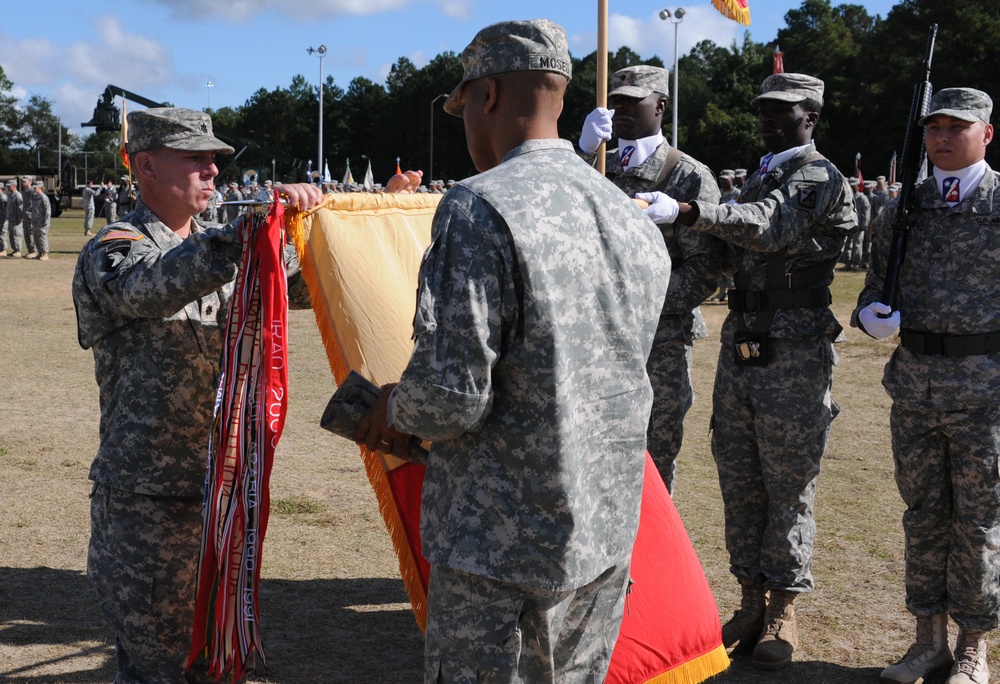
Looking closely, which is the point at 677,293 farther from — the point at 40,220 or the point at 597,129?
the point at 40,220

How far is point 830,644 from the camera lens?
488 cm

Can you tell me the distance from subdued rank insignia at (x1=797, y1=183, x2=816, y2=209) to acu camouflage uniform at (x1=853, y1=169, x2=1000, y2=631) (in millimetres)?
400

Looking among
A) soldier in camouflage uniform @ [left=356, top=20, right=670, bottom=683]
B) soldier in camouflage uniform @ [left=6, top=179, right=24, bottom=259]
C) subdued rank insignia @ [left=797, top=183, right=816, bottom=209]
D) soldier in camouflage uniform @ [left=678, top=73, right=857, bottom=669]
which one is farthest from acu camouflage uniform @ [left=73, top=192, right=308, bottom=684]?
soldier in camouflage uniform @ [left=6, top=179, right=24, bottom=259]

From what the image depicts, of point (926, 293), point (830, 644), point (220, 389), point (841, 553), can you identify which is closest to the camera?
point (220, 389)

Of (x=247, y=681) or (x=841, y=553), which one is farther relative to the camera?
(x=841, y=553)

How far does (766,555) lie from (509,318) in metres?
2.80

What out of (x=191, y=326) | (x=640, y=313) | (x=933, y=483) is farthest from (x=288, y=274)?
(x=933, y=483)

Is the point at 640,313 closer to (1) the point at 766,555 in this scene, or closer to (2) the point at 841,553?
(1) the point at 766,555

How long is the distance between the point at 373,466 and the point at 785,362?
79.6 inches

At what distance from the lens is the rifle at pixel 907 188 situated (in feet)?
14.6

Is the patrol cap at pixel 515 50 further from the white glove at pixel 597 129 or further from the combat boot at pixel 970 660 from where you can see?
the combat boot at pixel 970 660

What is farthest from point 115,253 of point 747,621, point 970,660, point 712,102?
point 712,102

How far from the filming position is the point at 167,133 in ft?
11.8

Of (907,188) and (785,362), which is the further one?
(785,362)
